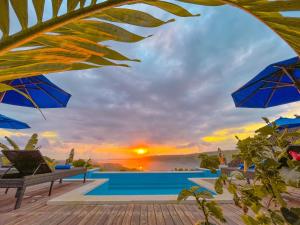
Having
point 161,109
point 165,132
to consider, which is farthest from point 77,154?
point 165,132

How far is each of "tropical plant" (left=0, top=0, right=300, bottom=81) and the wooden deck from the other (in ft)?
9.27

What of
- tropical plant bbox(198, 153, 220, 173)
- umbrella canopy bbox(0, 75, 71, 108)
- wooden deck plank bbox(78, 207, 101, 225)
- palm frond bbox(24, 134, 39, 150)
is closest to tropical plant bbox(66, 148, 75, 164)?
palm frond bbox(24, 134, 39, 150)

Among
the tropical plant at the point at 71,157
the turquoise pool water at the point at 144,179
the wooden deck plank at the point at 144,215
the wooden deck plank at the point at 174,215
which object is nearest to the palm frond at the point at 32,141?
the tropical plant at the point at 71,157

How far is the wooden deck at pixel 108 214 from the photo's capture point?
2971 millimetres

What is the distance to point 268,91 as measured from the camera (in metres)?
6.15

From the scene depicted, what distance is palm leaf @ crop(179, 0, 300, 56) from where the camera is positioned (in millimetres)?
638

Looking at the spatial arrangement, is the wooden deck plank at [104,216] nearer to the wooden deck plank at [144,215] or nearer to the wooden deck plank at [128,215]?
the wooden deck plank at [128,215]

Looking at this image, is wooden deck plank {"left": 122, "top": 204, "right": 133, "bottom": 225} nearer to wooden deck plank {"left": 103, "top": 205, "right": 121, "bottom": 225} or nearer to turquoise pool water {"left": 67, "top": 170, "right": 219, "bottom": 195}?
wooden deck plank {"left": 103, "top": 205, "right": 121, "bottom": 225}

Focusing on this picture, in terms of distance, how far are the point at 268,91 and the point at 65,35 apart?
669cm

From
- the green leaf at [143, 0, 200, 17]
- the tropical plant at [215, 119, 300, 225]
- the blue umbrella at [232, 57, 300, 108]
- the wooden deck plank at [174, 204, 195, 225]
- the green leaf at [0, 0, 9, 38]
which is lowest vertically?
the wooden deck plank at [174, 204, 195, 225]

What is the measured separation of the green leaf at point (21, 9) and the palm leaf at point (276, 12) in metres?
0.49

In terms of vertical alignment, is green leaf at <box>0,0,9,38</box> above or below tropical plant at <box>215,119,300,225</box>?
above

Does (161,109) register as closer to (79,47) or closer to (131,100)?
(131,100)

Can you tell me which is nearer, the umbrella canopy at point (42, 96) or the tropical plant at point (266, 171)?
the tropical plant at point (266, 171)
